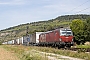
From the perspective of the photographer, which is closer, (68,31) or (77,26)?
(68,31)

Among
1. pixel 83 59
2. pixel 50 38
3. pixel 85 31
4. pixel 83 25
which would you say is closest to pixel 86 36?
pixel 85 31

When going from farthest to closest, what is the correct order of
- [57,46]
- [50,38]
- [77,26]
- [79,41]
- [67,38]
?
[77,26], [79,41], [50,38], [57,46], [67,38]

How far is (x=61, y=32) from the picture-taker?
42.8 m

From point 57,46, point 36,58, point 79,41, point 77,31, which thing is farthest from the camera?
point 77,31

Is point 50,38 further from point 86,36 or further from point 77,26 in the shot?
point 77,26

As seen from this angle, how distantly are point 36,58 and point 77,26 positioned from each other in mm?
89328

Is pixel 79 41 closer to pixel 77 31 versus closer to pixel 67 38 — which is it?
pixel 77 31

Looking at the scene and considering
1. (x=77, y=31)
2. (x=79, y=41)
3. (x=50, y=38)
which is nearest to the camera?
(x=50, y=38)

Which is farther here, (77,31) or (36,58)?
(77,31)

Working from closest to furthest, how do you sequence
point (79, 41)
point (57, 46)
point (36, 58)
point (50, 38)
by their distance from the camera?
point (36, 58) → point (57, 46) → point (50, 38) → point (79, 41)

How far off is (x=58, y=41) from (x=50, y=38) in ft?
24.7

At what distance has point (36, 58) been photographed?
808 inches

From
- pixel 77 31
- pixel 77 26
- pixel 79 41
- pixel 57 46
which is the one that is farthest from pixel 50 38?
pixel 77 26

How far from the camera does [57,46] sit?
45.1 m
